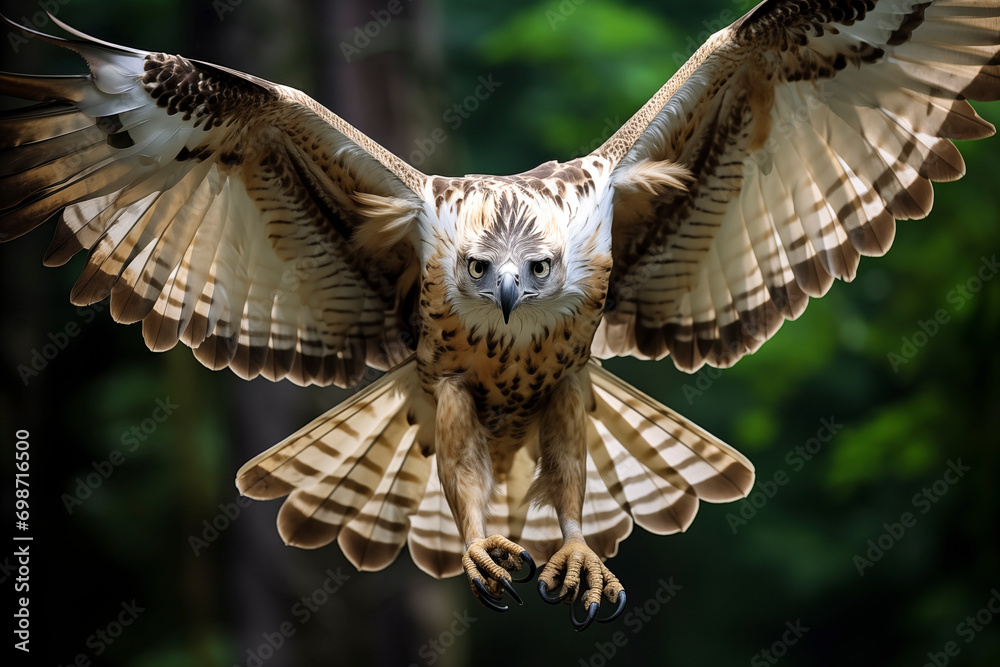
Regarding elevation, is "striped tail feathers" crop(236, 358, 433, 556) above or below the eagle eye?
below

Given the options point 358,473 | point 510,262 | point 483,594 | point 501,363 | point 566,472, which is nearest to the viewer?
point 483,594

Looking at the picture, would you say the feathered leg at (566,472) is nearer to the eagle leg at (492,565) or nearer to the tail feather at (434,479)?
the eagle leg at (492,565)

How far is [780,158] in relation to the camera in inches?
145

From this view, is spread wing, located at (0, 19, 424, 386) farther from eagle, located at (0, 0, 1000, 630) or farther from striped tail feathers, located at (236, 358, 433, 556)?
striped tail feathers, located at (236, 358, 433, 556)

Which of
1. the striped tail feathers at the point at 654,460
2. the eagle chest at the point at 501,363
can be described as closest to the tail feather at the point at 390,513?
the eagle chest at the point at 501,363

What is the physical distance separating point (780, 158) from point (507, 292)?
1.31 metres

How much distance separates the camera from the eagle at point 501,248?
316 cm

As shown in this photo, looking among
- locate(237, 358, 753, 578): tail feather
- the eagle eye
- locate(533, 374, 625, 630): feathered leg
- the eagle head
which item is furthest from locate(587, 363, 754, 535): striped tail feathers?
the eagle eye

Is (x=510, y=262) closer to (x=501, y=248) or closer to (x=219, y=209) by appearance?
(x=501, y=248)

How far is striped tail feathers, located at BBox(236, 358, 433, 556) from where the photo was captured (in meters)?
3.90

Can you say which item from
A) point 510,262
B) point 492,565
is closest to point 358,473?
point 492,565

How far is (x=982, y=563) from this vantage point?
19.7 ft

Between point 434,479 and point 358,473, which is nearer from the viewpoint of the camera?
point 358,473

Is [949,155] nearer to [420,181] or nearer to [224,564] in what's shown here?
[420,181]
